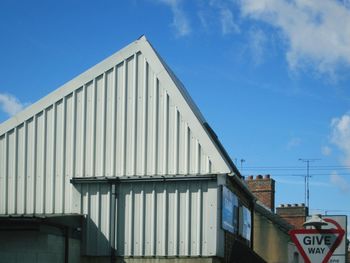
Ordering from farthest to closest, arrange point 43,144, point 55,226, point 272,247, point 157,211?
point 272,247 → point 43,144 → point 157,211 → point 55,226

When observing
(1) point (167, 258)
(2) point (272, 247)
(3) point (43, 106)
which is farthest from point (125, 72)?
(2) point (272, 247)

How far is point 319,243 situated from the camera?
10656 mm

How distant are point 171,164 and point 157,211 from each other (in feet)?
4.56

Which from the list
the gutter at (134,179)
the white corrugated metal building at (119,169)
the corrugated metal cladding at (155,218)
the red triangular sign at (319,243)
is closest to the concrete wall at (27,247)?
the white corrugated metal building at (119,169)

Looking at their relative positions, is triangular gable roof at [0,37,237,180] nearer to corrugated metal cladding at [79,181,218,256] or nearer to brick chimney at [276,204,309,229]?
corrugated metal cladding at [79,181,218,256]

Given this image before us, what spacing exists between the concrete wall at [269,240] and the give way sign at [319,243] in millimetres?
27619

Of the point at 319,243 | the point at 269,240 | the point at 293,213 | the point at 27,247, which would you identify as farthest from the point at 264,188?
the point at 319,243

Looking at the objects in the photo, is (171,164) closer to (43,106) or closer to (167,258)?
(167,258)

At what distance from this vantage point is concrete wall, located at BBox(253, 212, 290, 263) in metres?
38.5

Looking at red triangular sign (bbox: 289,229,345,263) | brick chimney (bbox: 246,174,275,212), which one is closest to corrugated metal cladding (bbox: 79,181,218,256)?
red triangular sign (bbox: 289,229,345,263)

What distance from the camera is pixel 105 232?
1866cm

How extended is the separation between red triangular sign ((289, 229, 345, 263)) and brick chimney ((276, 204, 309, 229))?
34.8 meters

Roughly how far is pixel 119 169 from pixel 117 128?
4.01 feet

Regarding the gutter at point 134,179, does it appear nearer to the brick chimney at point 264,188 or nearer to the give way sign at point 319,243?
the give way sign at point 319,243
